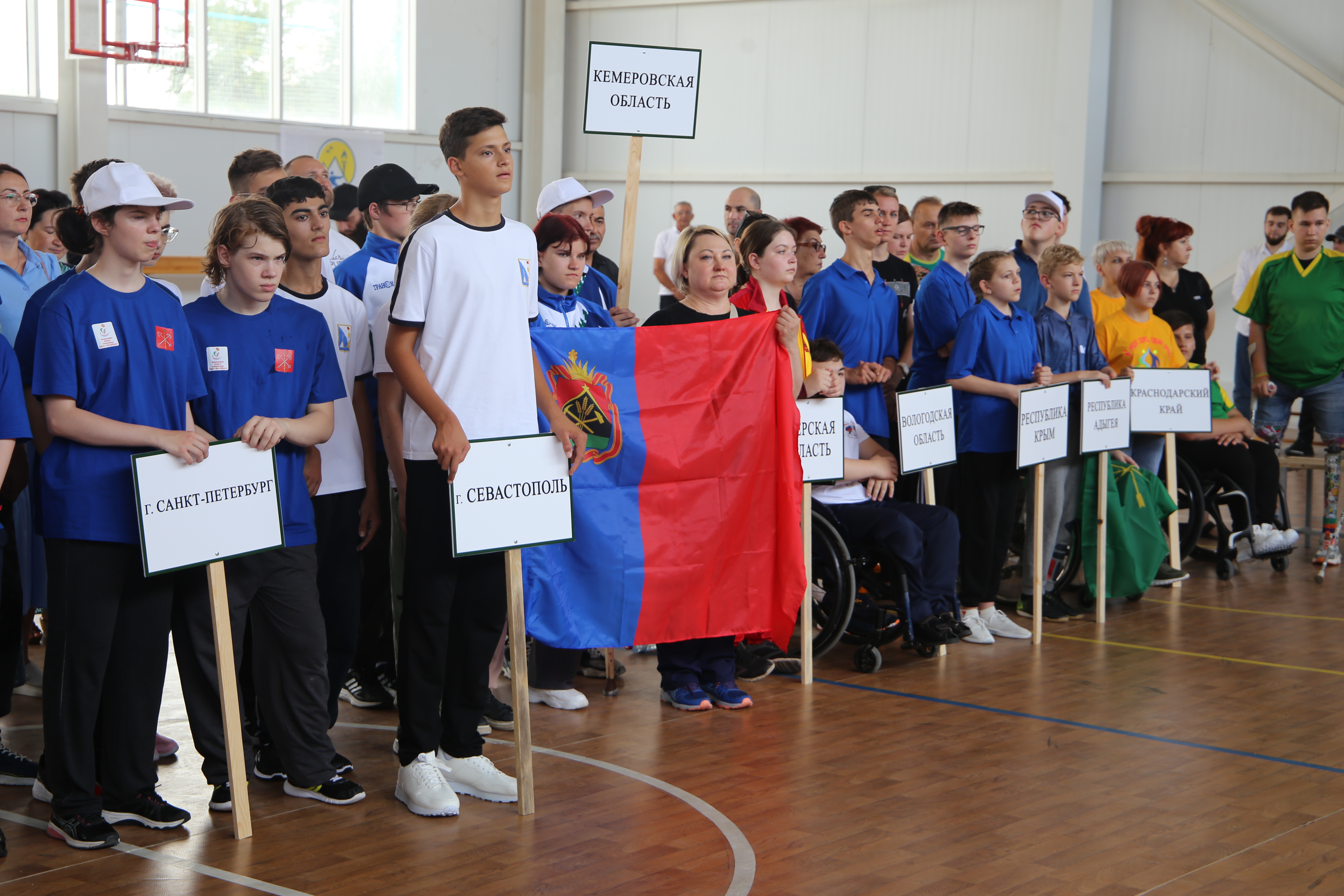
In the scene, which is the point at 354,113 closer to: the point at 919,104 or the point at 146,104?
the point at 146,104

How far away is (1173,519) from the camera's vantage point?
6629 millimetres

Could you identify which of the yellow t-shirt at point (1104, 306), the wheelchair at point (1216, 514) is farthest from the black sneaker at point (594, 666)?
the wheelchair at point (1216, 514)

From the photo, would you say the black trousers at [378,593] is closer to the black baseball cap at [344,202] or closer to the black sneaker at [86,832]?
the black sneaker at [86,832]

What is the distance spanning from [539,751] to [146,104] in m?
10.7

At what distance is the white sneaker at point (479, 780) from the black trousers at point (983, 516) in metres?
2.55

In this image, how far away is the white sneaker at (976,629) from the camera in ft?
17.8

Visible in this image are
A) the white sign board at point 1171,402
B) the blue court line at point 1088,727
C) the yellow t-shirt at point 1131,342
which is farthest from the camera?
the yellow t-shirt at point 1131,342

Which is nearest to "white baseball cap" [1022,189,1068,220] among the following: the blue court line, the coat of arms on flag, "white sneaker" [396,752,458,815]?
the blue court line

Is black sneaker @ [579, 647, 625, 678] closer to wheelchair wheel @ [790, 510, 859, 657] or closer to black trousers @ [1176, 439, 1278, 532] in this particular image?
wheelchair wheel @ [790, 510, 859, 657]

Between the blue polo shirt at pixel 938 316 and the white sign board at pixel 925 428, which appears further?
the blue polo shirt at pixel 938 316

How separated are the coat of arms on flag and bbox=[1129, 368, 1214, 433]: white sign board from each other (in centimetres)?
296

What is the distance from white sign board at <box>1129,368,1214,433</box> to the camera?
637 cm

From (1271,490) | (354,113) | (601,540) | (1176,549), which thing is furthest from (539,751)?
(354,113)

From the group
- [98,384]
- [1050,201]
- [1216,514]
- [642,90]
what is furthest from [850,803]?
[1216,514]
